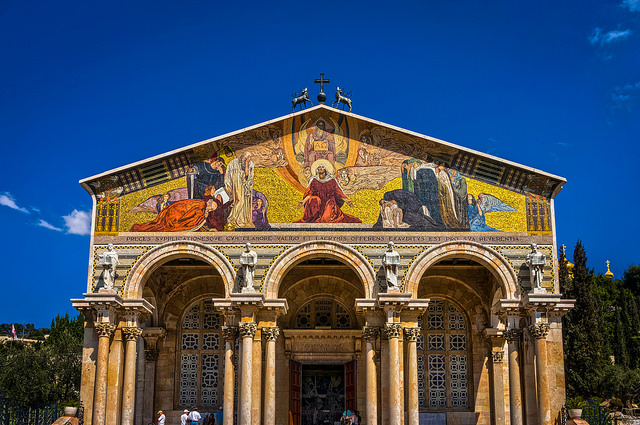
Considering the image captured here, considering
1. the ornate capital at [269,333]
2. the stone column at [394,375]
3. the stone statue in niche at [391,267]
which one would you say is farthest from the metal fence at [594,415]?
the ornate capital at [269,333]

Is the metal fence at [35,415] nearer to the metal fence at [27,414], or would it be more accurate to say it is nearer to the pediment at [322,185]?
the metal fence at [27,414]

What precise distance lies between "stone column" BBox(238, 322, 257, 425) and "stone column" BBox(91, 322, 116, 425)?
4.30m

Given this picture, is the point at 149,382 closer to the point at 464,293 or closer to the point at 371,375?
the point at 371,375

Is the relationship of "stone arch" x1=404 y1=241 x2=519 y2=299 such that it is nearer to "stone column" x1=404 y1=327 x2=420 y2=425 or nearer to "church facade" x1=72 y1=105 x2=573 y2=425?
"church facade" x1=72 y1=105 x2=573 y2=425

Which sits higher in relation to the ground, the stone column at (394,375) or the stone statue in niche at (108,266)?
the stone statue in niche at (108,266)

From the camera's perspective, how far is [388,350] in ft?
82.5

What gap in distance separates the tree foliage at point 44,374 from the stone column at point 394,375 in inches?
783

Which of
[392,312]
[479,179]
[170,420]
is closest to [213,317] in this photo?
[170,420]

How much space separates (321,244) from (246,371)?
493 centimetres

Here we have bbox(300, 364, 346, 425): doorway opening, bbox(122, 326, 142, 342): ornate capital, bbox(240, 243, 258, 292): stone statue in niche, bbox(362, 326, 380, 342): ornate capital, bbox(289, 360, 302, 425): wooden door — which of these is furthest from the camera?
bbox(300, 364, 346, 425): doorway opening

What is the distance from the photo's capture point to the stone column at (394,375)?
23984 millimetres

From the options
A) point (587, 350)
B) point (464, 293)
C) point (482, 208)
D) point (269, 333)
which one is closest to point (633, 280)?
point (587, 350)

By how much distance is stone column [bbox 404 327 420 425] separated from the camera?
79.8 ft

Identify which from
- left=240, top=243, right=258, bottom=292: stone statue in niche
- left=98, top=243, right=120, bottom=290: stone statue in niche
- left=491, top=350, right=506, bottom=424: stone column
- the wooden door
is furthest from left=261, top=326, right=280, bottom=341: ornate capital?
left=491, top=350, right=506, bottom=424: stone column
